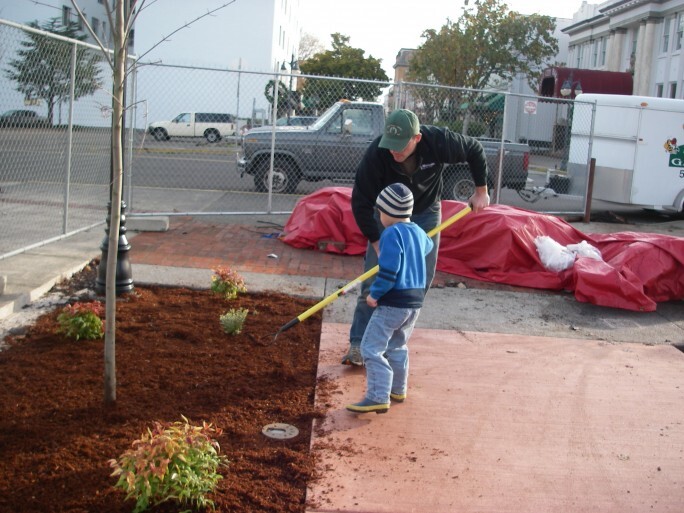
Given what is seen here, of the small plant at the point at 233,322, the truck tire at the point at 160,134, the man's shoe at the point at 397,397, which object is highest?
the truck tire at the point at 160,134

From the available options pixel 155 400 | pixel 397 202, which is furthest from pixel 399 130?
pixel 155 400

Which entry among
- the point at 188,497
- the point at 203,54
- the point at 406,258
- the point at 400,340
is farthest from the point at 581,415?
the point at 203,54

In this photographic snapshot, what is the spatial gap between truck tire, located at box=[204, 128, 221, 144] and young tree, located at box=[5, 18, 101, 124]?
23.8 ft

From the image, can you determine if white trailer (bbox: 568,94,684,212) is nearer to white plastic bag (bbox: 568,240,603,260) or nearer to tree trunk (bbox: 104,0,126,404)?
white plastic bag (bbox: 568,240,603,260)

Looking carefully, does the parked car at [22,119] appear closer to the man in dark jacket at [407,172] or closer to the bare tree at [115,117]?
the bare tree at [115,117]

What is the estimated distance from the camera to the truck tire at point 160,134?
13.6 m

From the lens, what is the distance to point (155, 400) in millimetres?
4445

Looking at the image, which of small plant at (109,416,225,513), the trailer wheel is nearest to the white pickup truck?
the trailer wheel

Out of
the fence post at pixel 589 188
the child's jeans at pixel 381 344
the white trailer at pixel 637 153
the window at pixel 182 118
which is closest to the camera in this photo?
the child's jeans at pixel 381 344

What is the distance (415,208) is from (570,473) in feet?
6.69

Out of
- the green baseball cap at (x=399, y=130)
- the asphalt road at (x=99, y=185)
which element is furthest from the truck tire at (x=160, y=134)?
the green baseball cap at (x=399, y=130)

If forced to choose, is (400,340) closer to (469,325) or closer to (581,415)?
(581,415)

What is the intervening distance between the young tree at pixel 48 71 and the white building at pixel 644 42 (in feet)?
101

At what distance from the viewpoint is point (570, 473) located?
13.1ft
